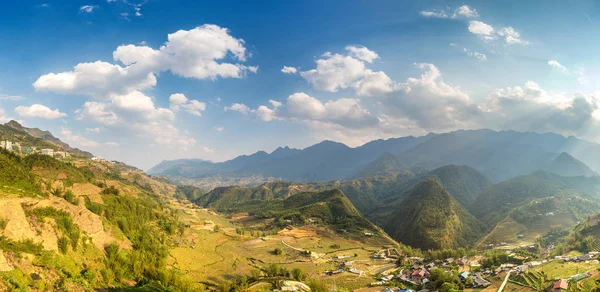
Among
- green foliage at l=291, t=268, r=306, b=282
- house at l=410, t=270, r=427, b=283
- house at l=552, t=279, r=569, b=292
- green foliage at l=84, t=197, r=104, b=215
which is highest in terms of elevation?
green foliage at l=84, t=197, r=104, b=215

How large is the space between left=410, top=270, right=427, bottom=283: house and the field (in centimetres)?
1227

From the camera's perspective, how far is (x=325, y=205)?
196m

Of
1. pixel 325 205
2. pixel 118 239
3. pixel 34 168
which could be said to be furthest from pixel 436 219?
pixel 34 168

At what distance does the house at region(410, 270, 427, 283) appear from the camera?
246 feet

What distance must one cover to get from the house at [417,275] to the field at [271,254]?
12.3 m

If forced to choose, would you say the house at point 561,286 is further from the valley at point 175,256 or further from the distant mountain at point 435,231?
the distant mountain at point 435,231

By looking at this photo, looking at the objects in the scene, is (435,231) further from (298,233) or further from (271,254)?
(271,254)

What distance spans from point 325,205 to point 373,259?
9314 centimetres

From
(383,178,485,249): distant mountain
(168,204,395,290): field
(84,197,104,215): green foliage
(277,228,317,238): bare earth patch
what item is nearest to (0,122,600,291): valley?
(84,197,104,215): green foliage

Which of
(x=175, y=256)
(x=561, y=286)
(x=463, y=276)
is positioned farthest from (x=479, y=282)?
(x=175, y=256)

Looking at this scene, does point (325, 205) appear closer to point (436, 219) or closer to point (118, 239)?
point (436, 219)

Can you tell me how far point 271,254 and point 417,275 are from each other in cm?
4689

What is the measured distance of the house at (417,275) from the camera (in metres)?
75.1

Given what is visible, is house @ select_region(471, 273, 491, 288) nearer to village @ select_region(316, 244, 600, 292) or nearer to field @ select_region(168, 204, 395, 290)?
village @ select_region(316, 244, 600, 292)
